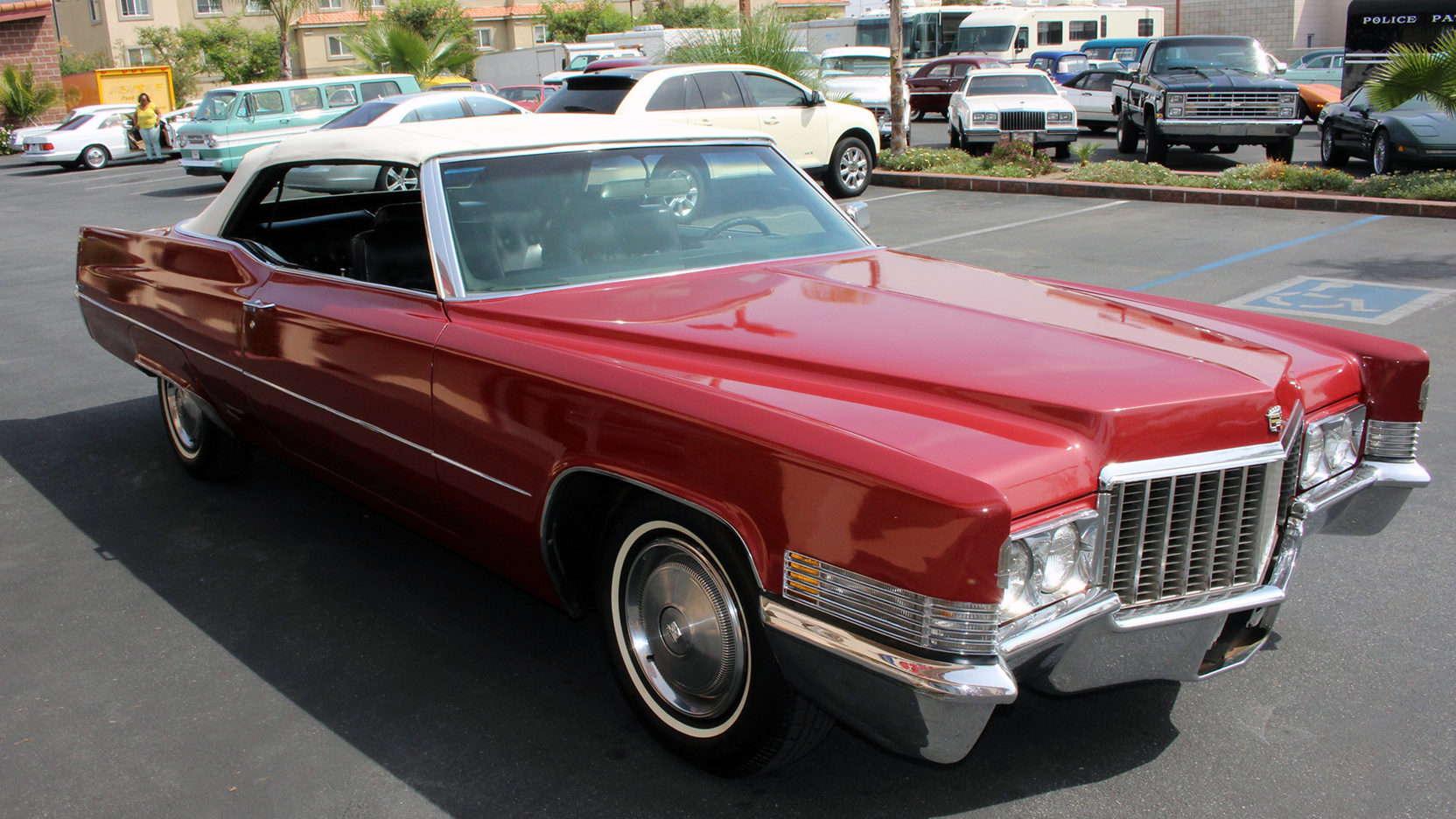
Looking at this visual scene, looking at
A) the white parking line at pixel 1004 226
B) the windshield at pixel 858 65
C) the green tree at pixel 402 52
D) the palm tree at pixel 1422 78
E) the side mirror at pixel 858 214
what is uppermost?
the green tree at pixel 402 52

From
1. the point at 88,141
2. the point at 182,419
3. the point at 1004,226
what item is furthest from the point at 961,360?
the point at 88,141

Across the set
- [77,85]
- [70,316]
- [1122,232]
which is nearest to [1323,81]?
[1122,232]

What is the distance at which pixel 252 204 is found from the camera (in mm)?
4766

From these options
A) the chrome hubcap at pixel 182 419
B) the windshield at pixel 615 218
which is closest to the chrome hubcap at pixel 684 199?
the windshield at pixel 615 218

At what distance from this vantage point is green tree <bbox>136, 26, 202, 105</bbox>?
2063 inches

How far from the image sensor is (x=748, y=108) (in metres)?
14.2

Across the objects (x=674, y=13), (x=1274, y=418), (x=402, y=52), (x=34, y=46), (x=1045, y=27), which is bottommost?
(x=1274, y=418)

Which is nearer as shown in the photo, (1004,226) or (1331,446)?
(1331,446)

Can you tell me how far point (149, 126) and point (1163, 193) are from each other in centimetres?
2295

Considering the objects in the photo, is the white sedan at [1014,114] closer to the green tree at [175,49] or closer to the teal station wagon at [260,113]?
the teal station wagon at [260,113]

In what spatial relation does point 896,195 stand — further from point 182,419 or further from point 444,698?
point 444,698

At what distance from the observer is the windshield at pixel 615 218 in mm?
3670

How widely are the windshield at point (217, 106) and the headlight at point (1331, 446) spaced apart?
769 inches

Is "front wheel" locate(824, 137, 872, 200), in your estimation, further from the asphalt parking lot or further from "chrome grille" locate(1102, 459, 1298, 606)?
"chrome grille" locate(1102, 459, 1298, 606)
